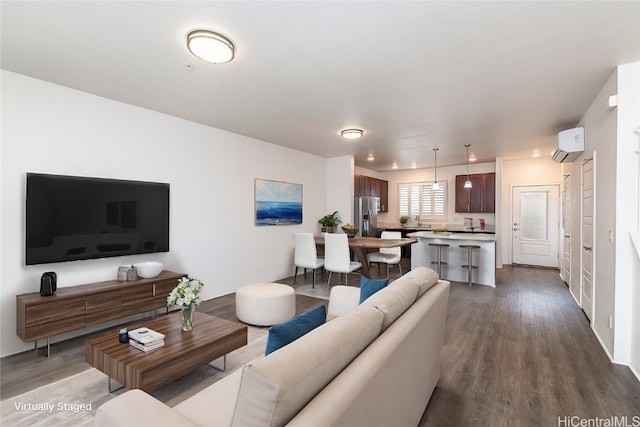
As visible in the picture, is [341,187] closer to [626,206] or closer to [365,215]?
[365,215]

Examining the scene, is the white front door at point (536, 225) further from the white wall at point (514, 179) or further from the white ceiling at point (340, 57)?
the white ceiling at point (340, 57)

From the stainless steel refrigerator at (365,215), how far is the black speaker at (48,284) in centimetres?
550

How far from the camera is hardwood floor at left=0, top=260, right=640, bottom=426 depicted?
2.09 metres

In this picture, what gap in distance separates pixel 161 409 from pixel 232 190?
416 cm

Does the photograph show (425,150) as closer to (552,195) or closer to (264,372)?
(552,195)

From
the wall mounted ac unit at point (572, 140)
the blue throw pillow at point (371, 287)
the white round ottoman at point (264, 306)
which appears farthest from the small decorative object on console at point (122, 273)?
the wall mounted ac unit at point (572, 140)


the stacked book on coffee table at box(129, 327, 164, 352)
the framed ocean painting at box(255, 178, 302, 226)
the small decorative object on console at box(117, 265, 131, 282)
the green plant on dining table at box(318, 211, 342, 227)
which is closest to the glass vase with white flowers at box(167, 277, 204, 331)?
the stacked book on coffee table at box(129, 327, 164, 352)

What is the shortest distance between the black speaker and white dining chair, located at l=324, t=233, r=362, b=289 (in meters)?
3.40

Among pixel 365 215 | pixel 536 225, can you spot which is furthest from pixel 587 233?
pixel 365 215

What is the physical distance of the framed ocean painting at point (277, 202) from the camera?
218 inches

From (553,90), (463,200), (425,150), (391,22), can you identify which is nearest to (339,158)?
(425,150)

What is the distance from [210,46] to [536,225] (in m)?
8.04

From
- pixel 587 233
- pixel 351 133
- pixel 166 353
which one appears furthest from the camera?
pixel 351 133

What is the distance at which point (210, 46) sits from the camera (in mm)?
2332
